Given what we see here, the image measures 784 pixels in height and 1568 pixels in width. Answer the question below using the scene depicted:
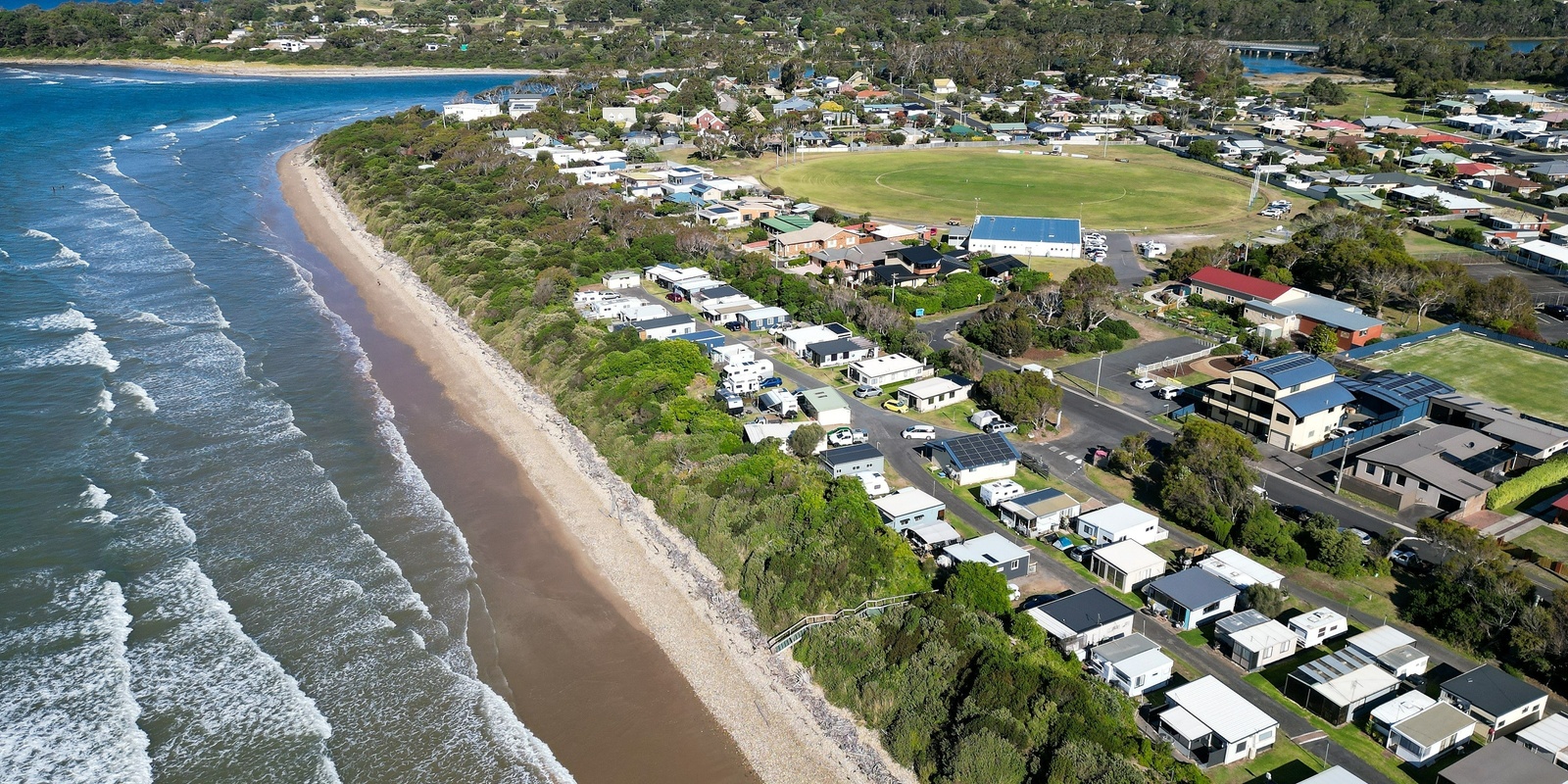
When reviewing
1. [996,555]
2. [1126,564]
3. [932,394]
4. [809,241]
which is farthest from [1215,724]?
[809,241]

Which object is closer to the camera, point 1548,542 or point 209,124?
point 1548,542

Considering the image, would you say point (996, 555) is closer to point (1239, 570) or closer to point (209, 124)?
point (1239, 570)

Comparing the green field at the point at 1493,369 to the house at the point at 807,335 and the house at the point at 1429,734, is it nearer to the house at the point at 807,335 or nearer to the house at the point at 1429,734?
the house at the point at 1429,734

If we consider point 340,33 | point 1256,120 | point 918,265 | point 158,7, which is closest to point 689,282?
point 918,265

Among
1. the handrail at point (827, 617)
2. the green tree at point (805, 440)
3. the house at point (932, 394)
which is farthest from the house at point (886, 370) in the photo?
the handrail at point (827, 617)

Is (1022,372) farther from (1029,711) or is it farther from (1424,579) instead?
(1029,711)

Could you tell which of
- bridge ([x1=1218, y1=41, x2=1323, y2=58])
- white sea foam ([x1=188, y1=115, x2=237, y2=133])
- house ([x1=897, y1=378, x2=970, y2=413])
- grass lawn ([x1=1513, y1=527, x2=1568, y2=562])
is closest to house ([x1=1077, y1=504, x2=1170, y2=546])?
house ([x1=897, y1=378, x2=970, y2=413])

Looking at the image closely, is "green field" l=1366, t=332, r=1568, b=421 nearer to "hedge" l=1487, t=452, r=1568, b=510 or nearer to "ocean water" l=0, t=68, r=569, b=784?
"hedge" l=1487, t=452, r=1568, b=510
